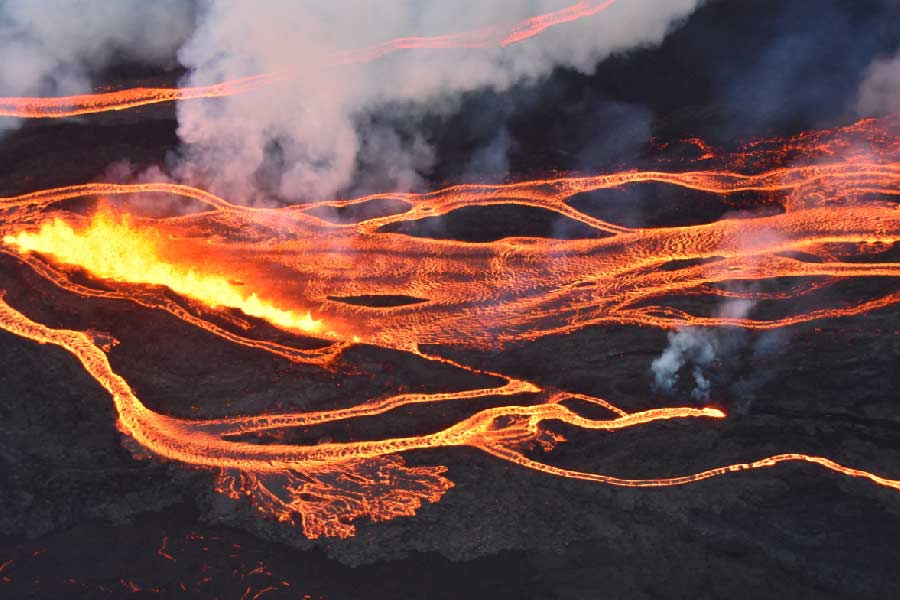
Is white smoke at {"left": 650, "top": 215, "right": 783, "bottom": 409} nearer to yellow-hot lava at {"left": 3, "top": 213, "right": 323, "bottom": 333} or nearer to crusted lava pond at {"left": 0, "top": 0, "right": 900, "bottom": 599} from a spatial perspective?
crusted lava pond at {"left": 0, "top": 0, "right": 900, "bottom": 599}

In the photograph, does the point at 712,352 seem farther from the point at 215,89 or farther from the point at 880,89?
the point at 215,89

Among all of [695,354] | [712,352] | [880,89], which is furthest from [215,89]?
[880,89]

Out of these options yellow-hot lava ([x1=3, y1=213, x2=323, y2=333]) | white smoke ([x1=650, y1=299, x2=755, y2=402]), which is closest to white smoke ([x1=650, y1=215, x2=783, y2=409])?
white smoke ([x1=650, y1=299, x2=755, y2=402])

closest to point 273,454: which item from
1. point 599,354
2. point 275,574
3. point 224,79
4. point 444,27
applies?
point 275,574

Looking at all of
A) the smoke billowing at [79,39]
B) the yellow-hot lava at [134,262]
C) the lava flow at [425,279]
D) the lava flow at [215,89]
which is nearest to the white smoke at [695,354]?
the lava flow at [425,279]

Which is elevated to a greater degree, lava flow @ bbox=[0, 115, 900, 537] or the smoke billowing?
the smoke billowing

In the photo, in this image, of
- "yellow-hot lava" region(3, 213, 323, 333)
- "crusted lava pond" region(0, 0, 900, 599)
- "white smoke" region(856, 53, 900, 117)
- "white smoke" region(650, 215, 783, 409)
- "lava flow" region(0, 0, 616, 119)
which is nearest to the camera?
"crusted lava pond" region(0, 0, 900, 599)

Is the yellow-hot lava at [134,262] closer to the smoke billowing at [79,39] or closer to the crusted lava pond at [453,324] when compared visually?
the crusted lava pond at [453,324]
